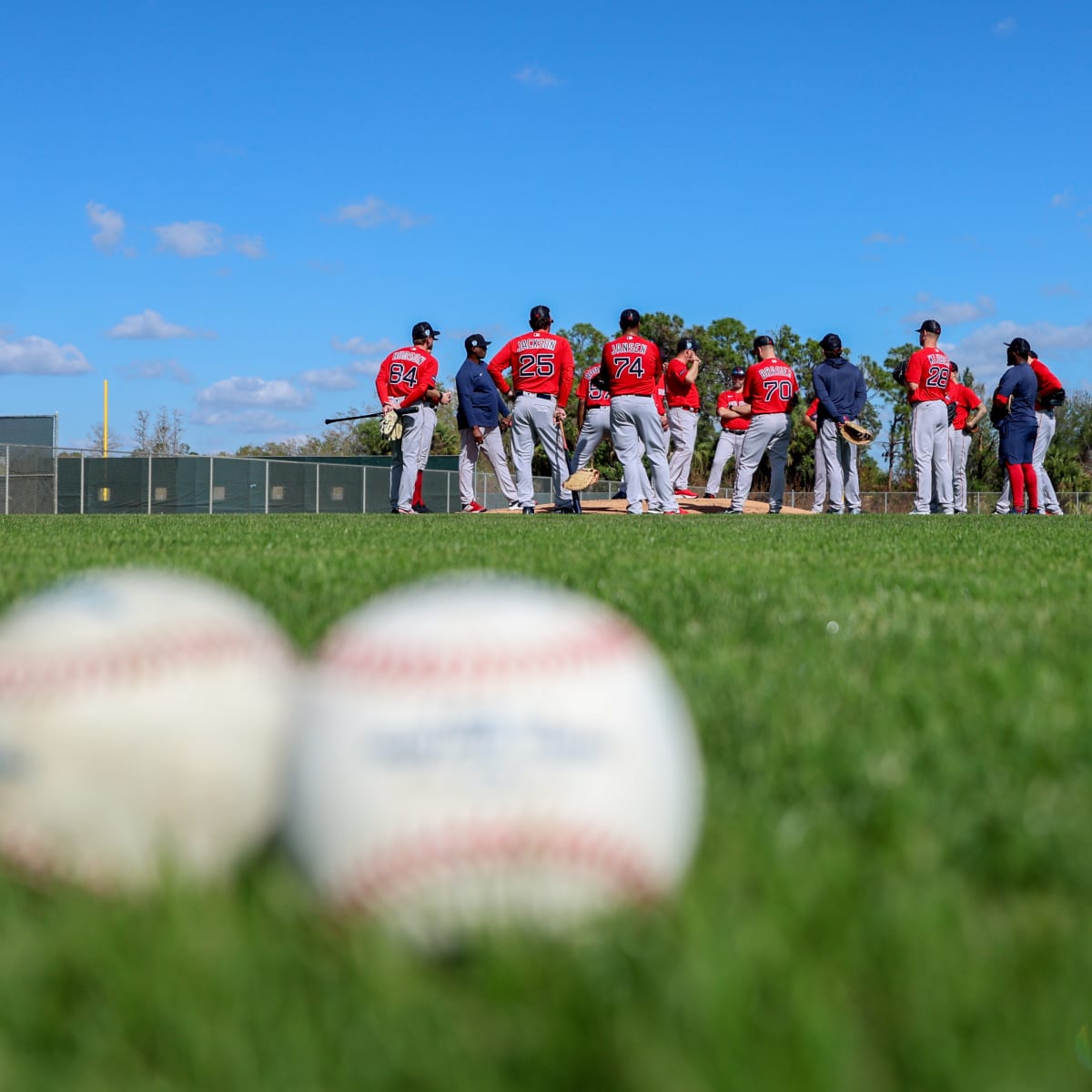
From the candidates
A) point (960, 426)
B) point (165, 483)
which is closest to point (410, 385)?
point (960, 426)

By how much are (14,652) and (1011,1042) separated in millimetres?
1343

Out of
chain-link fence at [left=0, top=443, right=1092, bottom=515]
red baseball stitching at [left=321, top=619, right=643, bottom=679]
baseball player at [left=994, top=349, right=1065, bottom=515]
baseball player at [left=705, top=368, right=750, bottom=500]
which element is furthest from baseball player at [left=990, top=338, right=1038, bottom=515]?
chain-link fence at [left=0, top=443, right=1092, bottom=515]

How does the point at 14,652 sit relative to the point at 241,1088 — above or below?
above

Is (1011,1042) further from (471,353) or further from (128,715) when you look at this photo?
(471,353)

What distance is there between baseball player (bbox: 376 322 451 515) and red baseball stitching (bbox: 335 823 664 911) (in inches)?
551

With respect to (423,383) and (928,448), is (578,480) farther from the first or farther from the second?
(928,448)

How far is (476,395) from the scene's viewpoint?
15.9 metres

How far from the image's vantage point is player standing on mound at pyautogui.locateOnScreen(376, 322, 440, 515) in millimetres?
15344

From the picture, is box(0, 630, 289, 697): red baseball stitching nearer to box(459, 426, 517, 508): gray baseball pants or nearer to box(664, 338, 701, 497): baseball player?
box(459, 426, 517, 508): gray baseball pants

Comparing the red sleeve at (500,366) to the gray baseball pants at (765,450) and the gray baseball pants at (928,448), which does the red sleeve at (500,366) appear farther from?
the gray baseball pants at (928,448)

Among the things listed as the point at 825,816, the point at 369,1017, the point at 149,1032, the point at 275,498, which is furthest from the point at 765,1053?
the point at 275,498

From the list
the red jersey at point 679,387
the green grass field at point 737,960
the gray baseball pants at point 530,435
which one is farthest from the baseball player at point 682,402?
the green grass field at point 737,960

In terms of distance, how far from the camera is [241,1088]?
1058 millimetres

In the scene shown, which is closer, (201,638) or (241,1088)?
(241,1088)
